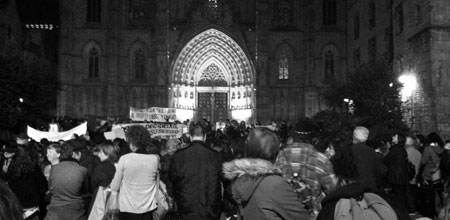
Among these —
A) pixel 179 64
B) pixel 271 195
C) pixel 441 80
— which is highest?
pixel 179 64

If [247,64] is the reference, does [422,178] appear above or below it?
below

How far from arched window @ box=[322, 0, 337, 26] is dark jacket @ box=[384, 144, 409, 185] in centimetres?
2974

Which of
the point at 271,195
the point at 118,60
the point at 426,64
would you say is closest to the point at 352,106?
the point at 426,64

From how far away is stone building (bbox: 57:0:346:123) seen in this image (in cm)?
3756

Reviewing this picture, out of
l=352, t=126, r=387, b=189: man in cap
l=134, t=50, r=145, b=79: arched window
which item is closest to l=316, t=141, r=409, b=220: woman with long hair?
l=352, t=126, r=387, b=189: man in cap

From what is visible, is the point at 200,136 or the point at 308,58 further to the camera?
the point at 308,58

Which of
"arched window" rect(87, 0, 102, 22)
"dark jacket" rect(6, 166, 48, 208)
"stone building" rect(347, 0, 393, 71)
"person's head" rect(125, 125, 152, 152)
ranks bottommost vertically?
"dark jacket" rect(6, 166, 48, 208)

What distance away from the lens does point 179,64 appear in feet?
126

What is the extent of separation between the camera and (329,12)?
39594mm

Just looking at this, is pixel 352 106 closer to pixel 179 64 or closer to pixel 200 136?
pixel 179 64

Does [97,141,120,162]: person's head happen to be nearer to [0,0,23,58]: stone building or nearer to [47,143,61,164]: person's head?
[47,143,61,164]: person's head

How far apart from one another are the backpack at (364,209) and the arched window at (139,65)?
35.9 meters

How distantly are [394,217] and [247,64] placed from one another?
3568 cm

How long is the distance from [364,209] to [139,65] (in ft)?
119
